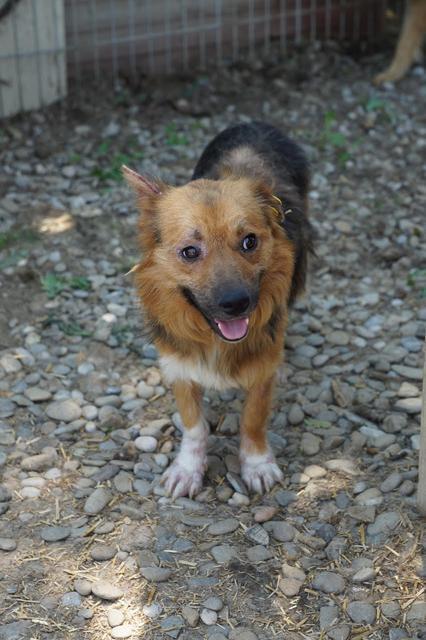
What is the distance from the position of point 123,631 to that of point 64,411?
1.38 metres

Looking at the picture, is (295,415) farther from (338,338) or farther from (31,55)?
(31,55)

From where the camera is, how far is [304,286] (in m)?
4.79

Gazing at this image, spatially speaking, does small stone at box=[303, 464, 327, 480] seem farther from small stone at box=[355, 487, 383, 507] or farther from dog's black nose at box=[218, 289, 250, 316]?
dog's black nose at box=[218, 289, 250, 316]

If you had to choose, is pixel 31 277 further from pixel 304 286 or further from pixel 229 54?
pixel 229 54

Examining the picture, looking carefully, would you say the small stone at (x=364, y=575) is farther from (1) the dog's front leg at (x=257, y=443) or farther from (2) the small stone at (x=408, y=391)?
(2) the small stone at (x=408, y=391)

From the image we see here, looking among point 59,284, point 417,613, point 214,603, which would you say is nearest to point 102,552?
point 214,603

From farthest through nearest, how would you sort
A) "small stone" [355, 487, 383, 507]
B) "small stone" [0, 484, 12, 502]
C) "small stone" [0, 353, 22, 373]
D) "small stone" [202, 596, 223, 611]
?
"small stone" [0, 353, 22, 373] < "small stone" [0, 484, 12, 502] < "small stone" [355, 487, 383, 507] < "small stone" [202, 596, 223, 611]

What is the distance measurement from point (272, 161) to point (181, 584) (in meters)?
1.98

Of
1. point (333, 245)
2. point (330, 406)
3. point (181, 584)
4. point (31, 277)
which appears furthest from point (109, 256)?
point (181, 584)

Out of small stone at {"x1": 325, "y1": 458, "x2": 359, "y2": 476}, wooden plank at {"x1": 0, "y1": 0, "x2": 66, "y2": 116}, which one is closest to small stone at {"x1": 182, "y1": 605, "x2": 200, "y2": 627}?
small stone at {"x1": 325, "y1": 458, "x2": 359, "y2": 476}

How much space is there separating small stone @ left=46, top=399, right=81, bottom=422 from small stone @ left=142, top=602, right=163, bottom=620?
1253 millimetres

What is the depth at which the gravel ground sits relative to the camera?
3494mm

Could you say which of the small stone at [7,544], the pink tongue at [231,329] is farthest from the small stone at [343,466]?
the small stone at [7,544]

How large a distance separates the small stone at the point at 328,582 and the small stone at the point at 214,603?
356 millimetres
